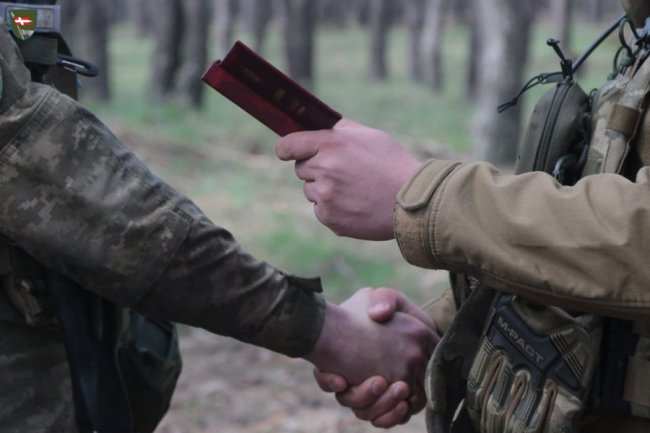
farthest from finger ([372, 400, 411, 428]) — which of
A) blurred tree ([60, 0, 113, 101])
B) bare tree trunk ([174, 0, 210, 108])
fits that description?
blurred tree ([60, 0, 113, 101])

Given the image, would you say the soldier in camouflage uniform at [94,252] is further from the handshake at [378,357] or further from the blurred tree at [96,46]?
the blurred tree at [96,46]

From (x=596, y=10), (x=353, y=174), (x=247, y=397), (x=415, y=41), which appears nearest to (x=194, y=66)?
(x=247, y=397)

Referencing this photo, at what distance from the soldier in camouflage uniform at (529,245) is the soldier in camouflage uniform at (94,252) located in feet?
1.11

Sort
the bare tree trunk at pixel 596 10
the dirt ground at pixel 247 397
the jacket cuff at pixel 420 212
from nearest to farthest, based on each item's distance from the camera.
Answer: the jacket cuff at pixel 420 212 → the dirt ground at pixel 247 397 → the bare tree trunk at pixel 596 10

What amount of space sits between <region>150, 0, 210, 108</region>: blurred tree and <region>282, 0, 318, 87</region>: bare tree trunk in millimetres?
4225

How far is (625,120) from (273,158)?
10.0 m

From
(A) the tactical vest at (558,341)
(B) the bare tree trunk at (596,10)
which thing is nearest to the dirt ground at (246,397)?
(A) the tactical vest at (558,341)

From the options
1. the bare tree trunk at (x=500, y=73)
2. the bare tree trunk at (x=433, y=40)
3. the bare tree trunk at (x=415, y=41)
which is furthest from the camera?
the bare tree trunk at (x=415, y=41)

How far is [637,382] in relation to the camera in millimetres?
1913

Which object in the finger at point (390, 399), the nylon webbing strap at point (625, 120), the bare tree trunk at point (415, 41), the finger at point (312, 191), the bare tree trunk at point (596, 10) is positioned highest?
the nylon webbing strap at point (625, 120)

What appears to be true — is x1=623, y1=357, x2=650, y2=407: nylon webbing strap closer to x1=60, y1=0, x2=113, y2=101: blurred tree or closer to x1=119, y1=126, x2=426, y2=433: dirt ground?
x1=119, y1=126, x2=426, y2=433: dirt ground

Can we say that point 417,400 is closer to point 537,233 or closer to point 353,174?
point 353,174

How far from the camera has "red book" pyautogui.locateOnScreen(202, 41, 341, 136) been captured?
207cm

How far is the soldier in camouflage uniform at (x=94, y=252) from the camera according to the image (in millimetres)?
2117
